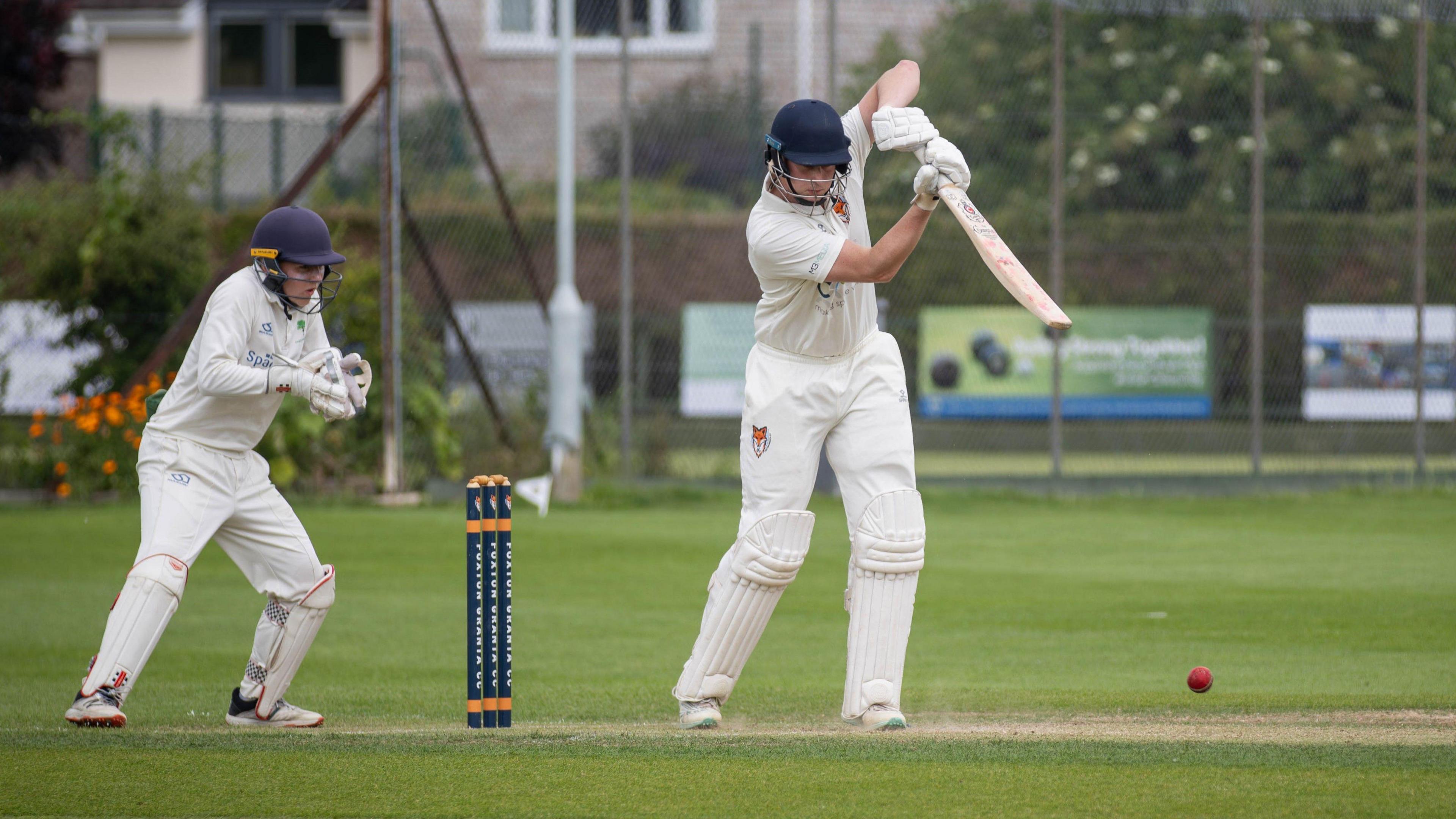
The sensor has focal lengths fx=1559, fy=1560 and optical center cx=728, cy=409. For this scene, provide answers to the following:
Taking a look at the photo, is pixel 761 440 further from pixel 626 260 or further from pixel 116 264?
pixel 116 264

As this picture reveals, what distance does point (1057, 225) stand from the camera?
1489 centimetres

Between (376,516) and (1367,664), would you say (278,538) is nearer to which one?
(1367,664)

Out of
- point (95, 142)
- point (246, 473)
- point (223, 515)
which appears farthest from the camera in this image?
point (95, 142)

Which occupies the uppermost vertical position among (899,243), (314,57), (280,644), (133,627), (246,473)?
(314,57)

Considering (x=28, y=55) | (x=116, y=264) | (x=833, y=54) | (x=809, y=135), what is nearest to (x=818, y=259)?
(x=809, y=135)

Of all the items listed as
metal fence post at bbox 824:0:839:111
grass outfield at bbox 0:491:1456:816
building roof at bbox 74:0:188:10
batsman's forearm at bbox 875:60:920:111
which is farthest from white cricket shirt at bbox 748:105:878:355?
building roof at bbox 74:0:188:10

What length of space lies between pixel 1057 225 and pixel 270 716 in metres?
10.5

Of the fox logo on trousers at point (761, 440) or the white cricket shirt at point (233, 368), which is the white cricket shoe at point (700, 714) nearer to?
the fox logo on trousers at point (761, 440)

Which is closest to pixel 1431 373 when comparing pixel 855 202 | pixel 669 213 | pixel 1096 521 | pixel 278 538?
pixel 1096 521

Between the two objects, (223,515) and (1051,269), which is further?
(1051,269)

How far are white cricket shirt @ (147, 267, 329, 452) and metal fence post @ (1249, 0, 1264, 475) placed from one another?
441 inches

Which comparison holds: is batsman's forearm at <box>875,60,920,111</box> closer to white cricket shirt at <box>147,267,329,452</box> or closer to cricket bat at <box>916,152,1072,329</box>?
cricket bat at <box>916,152,1072,329</box>

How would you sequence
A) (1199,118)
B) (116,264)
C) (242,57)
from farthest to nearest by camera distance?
(242,57) → (1199,118) → (116,264)

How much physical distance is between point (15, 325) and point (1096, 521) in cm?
1073
